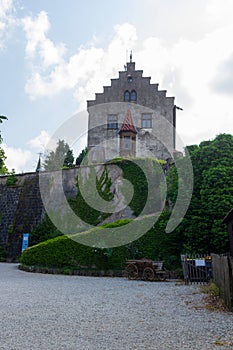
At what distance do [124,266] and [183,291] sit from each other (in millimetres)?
6736

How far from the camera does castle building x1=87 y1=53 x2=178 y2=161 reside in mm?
38562

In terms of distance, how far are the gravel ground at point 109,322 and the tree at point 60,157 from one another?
114 feet

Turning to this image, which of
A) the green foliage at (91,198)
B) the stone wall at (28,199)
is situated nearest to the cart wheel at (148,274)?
the green foliage at (91,198)

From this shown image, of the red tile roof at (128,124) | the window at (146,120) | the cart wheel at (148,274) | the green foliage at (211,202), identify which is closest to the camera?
the cart wheel at (148,274)

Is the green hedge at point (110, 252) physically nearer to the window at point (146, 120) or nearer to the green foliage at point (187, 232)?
the green foliage at point (187, 232)

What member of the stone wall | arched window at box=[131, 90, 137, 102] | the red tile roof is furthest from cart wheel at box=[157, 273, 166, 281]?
arched window at box=[131, 90, 137, 102]

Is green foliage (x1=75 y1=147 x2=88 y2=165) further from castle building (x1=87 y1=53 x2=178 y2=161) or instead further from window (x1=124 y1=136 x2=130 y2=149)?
window (x1=124 y1=136 x2=130 y2=149)

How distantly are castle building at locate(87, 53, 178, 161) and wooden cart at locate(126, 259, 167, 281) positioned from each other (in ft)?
70.2

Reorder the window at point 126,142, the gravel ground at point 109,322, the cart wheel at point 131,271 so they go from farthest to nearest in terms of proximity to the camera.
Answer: the window at point 126,142 < the cart wheel at point 131,271 < the gravel ground at point 109,322

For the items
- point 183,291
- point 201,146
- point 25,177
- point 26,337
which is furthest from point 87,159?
point 26,337

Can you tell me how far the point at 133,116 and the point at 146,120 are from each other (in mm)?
1511

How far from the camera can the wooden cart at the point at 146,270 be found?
56.0 feet

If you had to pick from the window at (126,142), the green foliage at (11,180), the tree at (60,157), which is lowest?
the green foliage at (11,180)

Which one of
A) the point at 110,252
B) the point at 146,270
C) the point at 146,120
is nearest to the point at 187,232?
the point at 146,270
